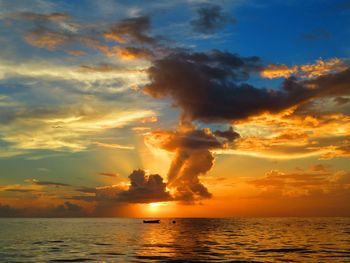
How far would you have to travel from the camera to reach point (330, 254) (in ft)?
293

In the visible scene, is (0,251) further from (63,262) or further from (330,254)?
(330,254)

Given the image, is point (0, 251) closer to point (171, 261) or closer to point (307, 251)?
point (171, 261)

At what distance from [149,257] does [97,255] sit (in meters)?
12.2

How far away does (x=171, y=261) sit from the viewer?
3073 inches

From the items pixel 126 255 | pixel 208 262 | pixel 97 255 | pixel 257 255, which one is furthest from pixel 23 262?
pixel 257 255

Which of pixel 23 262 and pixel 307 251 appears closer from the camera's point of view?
pixel 23 262

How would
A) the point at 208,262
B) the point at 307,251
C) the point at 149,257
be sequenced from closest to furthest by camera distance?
the point at 208,262 < the point at 149,257 < the point at 307,251

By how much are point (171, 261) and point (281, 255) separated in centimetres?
2582

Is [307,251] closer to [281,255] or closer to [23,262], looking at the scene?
[281,255]

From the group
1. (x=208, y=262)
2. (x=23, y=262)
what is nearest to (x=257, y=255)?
(x=208, y=262)

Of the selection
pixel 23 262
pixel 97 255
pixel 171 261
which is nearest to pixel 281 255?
pixel 171 261

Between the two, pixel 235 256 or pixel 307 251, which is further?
pixel 307 251

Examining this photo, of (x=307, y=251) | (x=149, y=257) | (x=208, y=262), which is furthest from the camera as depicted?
(x=307, y=251)

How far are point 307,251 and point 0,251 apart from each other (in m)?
74.9
